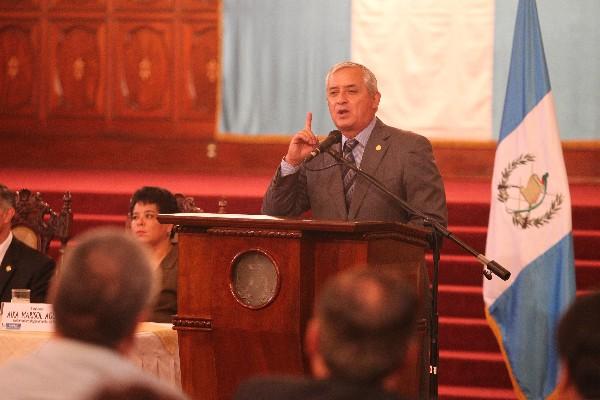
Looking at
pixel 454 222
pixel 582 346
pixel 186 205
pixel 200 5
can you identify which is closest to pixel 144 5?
pixel 200 5

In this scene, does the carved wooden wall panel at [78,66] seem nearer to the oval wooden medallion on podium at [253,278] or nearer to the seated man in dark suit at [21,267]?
the seated man in dark suit at [21,267]

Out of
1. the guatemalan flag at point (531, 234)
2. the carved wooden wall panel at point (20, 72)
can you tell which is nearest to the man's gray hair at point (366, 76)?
the guatemalan flag at point (531, 234)

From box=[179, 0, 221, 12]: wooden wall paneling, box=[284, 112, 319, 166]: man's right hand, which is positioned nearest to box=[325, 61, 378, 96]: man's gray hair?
box=[284, 112, 319, 166]: man's right hand

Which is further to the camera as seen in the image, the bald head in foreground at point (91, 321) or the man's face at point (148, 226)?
the man's face at point (148, 226)

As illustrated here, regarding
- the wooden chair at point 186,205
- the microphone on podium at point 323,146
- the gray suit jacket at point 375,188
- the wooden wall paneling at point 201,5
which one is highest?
the wooden wall paneling at point 201,5

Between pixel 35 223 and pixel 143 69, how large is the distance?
4088 millimetres

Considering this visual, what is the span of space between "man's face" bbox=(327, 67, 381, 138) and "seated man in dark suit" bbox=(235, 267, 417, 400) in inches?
93.3

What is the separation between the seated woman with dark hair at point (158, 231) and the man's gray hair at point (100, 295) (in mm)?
3235

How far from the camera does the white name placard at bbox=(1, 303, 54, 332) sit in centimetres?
404

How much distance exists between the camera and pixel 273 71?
923 cm

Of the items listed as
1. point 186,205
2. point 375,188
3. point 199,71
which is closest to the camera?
point 375,188

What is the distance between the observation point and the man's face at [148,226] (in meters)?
5.10

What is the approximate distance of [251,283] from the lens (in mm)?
3229

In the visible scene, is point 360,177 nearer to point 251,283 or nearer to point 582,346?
point 251,283
